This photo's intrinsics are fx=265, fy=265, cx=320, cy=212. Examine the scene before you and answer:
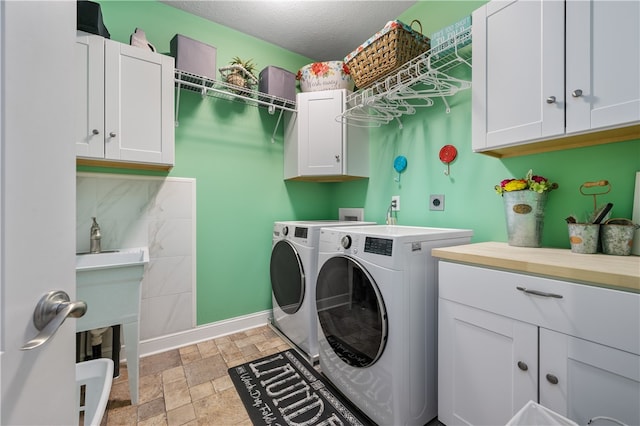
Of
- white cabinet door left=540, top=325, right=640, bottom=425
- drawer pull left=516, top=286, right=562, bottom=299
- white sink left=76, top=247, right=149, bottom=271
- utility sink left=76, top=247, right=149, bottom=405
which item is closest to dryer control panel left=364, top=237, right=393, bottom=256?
drawer pull left=516, top=286, right=562, bottom=299

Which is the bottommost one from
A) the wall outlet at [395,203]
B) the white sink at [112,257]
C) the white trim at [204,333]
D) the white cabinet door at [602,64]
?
the white trim at [204,333]

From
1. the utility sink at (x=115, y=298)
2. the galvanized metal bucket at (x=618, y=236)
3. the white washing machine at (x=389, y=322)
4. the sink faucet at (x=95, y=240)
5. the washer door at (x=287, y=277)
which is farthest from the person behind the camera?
the washer door at (x=287, y=277)

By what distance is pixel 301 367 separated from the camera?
183 cm

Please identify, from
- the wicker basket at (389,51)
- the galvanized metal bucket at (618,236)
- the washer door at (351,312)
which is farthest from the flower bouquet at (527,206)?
the wicker basket at (389,51)

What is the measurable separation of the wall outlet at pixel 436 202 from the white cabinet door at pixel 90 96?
6.95 feet

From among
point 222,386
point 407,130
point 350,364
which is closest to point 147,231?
point 222,386

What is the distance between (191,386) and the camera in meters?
1.66

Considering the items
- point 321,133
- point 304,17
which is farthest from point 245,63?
point 321,133

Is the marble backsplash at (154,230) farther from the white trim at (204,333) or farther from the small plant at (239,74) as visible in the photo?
the small plant at (239,74)

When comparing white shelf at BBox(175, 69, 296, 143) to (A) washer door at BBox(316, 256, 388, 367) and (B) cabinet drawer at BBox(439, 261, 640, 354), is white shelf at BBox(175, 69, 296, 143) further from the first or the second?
(B) cabinet drawer at BBox(439, 261, 640, 354)

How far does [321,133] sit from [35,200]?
2.00m

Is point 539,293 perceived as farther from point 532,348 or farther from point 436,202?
point 436,202

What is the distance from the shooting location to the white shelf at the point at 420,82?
1.52m

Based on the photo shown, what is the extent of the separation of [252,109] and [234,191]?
30.4 inches
